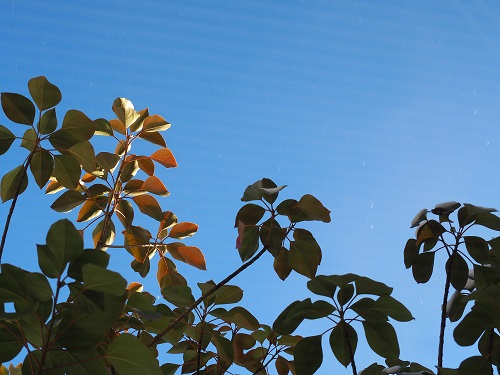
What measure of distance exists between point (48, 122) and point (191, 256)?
0.53 m

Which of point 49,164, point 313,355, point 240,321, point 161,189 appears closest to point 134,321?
point 240,321

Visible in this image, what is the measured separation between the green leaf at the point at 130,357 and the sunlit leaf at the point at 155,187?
836mm

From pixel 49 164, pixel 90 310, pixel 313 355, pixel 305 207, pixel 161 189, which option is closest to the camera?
pixel 90 310

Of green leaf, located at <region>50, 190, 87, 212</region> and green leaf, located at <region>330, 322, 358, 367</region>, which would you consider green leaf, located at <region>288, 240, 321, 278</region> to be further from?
green leaf, located at <region>50, 190, 87, 212</region>

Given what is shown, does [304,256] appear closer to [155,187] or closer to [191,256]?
[191,256]

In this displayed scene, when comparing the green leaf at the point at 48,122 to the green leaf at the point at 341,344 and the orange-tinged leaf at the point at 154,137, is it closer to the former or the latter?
the orange-tinged leaf at the point at 154,137

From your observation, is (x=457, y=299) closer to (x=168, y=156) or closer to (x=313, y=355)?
(x=313, y=355)

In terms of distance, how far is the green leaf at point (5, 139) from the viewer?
4.17 ft

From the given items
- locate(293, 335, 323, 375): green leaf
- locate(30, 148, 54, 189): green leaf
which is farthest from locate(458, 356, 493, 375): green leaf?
locate(30, 148, 54, 189): green leaf

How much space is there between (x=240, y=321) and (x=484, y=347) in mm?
450

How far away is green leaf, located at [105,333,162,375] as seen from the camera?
2.72 feet

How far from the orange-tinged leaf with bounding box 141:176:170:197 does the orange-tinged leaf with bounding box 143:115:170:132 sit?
0.52ft

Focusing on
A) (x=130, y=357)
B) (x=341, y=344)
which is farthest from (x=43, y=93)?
(x=341, y=344)

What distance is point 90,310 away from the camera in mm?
773
